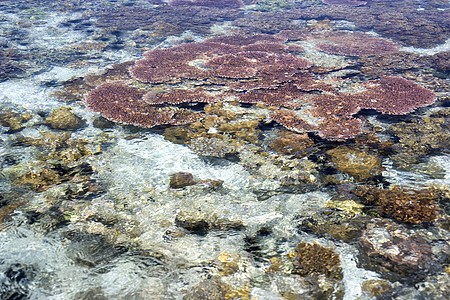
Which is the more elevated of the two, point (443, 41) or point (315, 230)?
point (443, 41)

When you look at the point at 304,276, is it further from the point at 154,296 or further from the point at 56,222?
the point at 56,222

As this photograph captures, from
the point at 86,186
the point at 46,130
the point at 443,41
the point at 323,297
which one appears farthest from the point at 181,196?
the point at 443,41

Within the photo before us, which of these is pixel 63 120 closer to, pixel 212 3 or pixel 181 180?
pixel 181 180

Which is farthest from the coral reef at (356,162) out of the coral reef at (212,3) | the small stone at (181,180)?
the coral reef at (212,3)

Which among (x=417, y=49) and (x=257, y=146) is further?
(x=417, y=49)

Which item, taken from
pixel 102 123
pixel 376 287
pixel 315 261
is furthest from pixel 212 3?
pixel 376 287

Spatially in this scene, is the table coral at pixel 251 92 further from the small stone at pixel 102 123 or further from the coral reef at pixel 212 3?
the coral reef at pixel 212 3

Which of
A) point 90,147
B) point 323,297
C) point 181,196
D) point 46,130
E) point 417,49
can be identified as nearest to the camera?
point 323,297

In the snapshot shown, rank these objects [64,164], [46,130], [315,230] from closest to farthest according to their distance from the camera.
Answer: [315,230], [64,164], [46,130]
